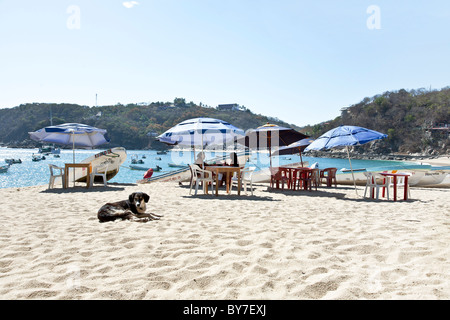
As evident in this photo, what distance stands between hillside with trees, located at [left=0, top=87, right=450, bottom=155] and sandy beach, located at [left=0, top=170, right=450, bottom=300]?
234 feet

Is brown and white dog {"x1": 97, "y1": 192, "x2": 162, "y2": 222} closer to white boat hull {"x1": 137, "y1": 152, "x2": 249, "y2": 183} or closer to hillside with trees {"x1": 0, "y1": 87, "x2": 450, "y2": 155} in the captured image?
white boat hull {"x1": 137, "y1": 152, "x2": 249, "y2": 183}

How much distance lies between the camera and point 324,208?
5406 mm

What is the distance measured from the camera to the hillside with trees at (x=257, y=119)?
219 feet

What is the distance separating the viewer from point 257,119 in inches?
3652

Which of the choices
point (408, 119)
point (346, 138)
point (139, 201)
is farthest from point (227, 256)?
point (408, 119)

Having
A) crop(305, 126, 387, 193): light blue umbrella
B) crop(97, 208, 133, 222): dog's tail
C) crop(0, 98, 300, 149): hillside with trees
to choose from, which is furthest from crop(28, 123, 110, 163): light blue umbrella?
crop(0, 98, 300, 149): hillside with trees

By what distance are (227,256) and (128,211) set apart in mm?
2284

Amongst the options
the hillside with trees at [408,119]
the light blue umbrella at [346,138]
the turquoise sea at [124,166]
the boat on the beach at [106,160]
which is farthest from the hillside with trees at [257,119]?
the boat on the beach at [106,160]

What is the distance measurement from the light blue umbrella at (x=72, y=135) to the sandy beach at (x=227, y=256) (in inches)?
202

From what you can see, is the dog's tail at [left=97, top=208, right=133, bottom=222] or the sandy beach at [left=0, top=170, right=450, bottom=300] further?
the dog's tail at [left=97, top=208, right=133, bottom=222]

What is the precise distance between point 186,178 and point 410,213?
26.6 ft

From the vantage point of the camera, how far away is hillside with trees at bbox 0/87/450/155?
66.8 meters

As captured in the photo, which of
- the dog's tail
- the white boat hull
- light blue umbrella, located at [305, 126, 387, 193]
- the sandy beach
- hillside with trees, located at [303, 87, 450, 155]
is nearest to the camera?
the sandy beach
